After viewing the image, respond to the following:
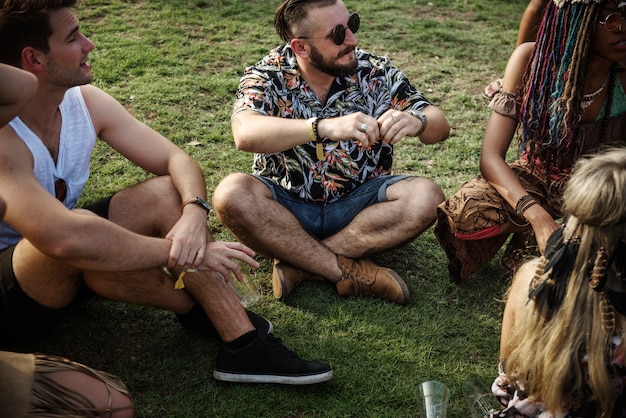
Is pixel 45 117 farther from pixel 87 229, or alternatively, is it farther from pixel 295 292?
pixel 295 292

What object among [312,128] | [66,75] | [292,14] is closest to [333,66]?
[292,14]

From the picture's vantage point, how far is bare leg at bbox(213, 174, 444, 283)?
12.2 ft

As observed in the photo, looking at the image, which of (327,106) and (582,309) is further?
(327,106)

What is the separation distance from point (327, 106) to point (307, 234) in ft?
2.33

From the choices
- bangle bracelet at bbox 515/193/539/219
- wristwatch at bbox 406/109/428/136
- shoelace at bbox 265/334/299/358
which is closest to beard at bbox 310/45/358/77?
wristwatch at bbox 406/109/428/136

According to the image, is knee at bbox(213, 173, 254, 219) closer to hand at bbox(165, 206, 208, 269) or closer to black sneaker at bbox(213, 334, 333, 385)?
hand at bbox(165, 206, 208, 269)

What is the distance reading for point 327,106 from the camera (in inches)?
153

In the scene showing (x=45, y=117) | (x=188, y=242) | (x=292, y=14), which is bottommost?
(x=188, y=242)

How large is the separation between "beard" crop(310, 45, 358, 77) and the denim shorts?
0.62 metres

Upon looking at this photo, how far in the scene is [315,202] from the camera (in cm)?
397

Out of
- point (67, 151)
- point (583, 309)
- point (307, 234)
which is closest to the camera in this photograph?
point (583, 309)

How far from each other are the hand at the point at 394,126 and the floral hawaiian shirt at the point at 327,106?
0.37 meters

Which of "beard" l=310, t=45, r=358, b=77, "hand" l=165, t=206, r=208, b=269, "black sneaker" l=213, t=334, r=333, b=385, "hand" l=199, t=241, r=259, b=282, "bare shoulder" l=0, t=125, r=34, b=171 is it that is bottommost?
"black sneaker" l=213, t=334, r=333, b=385

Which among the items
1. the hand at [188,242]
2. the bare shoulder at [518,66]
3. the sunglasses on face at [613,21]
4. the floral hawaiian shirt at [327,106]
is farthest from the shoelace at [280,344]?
the sunglasses on face at [613,21]
